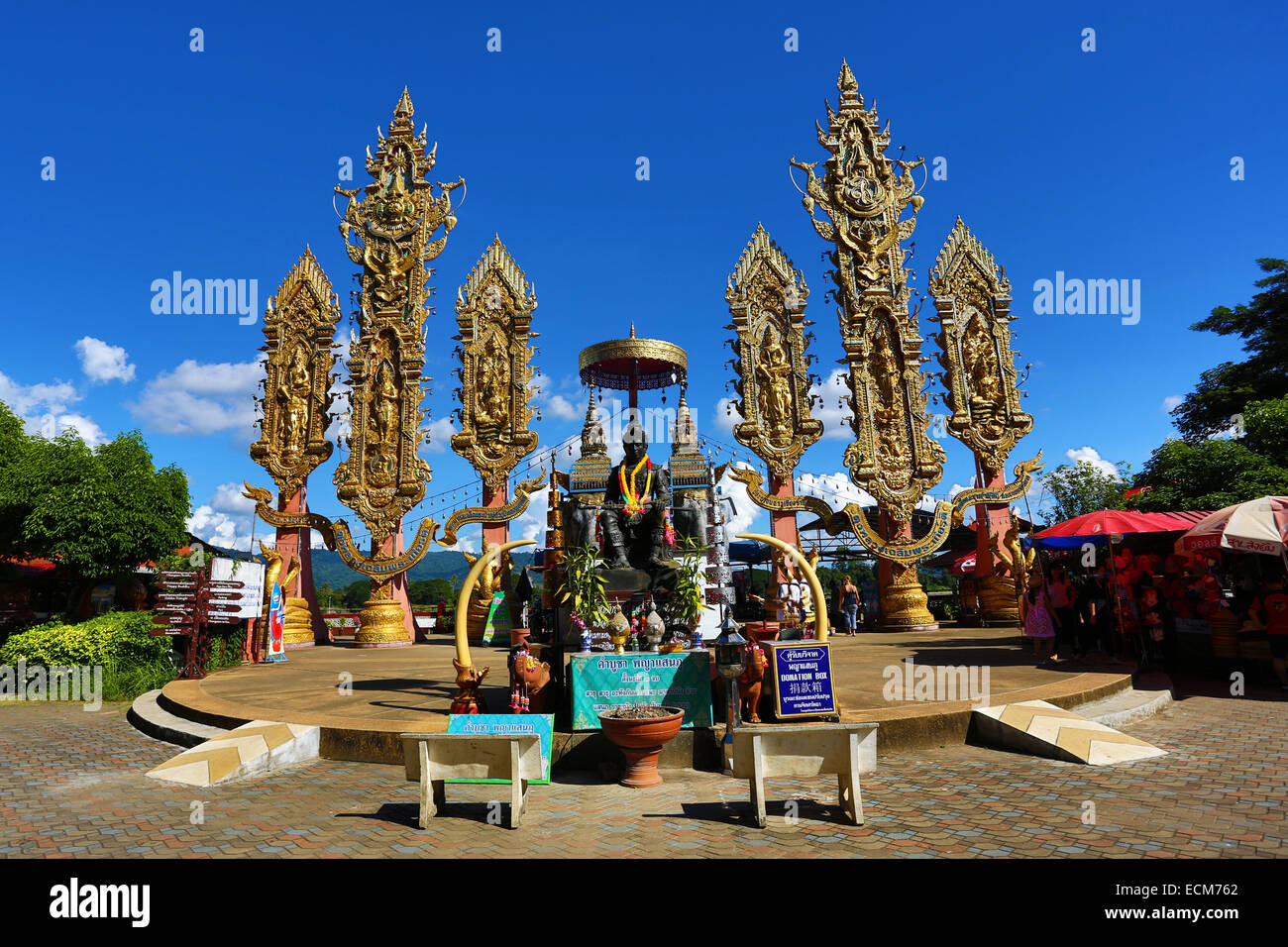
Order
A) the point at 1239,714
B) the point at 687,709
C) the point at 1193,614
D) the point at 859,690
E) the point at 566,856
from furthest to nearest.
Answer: the point at 1193,614, the point at 859,690, the point at 1239,714, the point at 687,709, the point at 566,856

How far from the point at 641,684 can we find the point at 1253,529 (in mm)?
10198

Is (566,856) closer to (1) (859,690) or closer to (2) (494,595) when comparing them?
(1) (859,690)

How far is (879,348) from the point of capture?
26.3m

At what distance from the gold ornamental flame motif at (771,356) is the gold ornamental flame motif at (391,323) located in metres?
12.5

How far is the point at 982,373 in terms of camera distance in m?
26.2

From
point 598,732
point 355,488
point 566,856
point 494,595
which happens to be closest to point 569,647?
point 598,732

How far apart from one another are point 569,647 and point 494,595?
50.1 ft

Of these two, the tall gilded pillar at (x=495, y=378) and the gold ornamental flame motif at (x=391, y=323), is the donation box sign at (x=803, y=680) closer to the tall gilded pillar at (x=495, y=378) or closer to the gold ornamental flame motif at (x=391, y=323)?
the tall gilded pillar at (x=495, y=378)

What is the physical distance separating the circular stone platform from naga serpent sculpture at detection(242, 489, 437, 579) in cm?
649

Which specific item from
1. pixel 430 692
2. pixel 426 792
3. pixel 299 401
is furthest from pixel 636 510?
pixel 299 401

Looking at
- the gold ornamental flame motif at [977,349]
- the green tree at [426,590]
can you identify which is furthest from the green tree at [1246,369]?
the green tree at [426,590]

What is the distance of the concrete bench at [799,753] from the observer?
19.4ft

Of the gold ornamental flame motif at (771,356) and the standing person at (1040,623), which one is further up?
the gold ornamental flame motif at (771,356)

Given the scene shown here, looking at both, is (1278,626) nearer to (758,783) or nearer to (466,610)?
(758,783)
